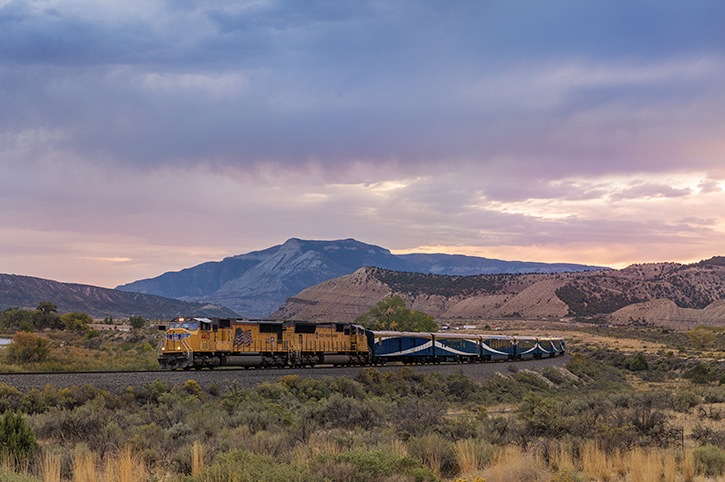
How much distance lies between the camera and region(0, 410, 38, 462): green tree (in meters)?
11.5

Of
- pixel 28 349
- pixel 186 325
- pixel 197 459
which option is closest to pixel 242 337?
pixel 186 325

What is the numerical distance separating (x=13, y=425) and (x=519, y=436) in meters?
12.5

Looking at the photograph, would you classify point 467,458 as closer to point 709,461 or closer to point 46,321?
point 709,461

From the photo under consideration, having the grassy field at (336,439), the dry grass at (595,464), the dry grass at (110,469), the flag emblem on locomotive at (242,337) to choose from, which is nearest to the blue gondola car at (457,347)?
the grassy field at (336,439)

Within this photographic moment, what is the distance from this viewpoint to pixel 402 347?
149 ft

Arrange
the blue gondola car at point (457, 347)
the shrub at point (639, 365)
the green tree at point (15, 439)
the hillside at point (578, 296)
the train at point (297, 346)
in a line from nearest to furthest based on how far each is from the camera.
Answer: the green tree at point (15, 439), the train at point (297, 346), the blue gondola car at point (457, 347), the shrub at point (639, 365), the hillside at point (578, 296)

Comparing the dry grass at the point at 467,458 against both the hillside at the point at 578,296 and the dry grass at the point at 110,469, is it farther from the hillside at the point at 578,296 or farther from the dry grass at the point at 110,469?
the hillside at the point at 578,296

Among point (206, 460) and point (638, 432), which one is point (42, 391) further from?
point (638, 432)

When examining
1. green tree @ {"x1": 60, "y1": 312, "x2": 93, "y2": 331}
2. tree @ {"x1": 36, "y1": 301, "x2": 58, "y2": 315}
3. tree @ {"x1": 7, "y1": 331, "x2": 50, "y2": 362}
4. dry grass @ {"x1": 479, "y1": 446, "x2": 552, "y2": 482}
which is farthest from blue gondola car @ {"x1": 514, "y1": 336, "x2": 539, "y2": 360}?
tree @ {"x1": 36, "y1": 301, "x2": 58, "y2": 315}

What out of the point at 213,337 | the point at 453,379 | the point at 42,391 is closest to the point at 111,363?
the point at 213,337

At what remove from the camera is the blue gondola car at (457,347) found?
48.6 meters

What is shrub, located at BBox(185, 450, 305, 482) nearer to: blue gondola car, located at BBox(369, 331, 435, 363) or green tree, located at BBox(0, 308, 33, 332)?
blue gondola car, located at BBox(369, 331, 435, 363)

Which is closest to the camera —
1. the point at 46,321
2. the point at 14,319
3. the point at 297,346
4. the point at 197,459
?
the point at 197,459

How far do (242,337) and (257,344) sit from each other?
4.27 feet
